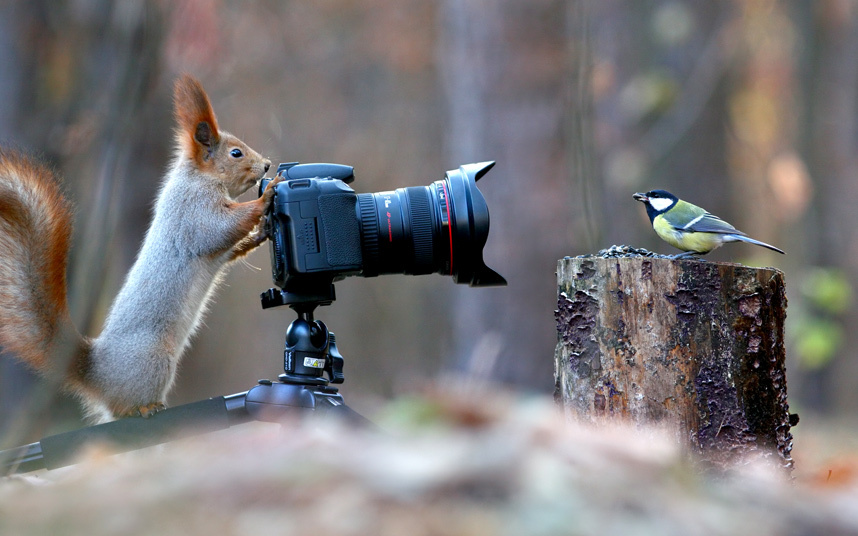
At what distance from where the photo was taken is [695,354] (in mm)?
2258

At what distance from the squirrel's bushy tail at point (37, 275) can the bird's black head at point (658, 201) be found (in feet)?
6.20

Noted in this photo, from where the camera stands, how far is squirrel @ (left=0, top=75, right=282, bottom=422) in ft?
8.44

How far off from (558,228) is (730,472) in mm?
3263

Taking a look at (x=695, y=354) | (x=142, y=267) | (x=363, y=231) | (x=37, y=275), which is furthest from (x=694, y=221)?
(x=37, y=275)

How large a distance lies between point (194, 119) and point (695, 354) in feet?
6.03

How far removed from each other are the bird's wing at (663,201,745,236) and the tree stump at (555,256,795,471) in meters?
0.31

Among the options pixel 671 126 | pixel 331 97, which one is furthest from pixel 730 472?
pixel 331 97

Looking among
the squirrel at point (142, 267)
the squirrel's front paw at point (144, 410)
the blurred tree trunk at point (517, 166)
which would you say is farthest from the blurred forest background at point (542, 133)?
the squirrel's front paw at point (144, 410)

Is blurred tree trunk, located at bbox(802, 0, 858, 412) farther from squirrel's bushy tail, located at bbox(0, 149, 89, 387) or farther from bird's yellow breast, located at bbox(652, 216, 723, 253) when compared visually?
squirrel's bushy tail, located at bbox(0, 149, 89, 387)

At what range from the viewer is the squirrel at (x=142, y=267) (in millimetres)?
2572

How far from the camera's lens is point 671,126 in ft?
19.5

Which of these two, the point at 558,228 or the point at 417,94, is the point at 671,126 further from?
the point at 417,94

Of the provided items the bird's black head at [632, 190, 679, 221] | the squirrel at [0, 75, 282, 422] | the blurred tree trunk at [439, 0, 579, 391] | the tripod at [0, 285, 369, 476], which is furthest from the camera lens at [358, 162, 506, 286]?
the blurred tree trunk at [439, 0, 579, 391]

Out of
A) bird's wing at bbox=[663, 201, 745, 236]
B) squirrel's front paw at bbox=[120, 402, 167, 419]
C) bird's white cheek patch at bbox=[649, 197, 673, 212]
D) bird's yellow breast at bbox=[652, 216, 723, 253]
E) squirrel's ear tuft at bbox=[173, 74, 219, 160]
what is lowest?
squirrel's front paw at bbox=[120, 402, 167, 419]
